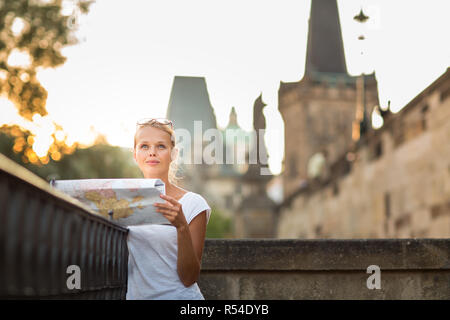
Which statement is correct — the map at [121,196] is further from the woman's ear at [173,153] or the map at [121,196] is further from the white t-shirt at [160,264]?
the woman's ear at [173,153]

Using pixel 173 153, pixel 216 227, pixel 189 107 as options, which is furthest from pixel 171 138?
pixel 189 107

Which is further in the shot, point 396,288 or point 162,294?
point 396,288

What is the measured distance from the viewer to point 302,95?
73.1 meters

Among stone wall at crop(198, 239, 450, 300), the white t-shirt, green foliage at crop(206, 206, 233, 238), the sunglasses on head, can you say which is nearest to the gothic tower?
green foliage at crop(206, 206, 233, 238)

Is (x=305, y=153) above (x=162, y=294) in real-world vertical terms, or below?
above

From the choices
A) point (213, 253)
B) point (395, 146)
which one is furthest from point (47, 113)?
point (213, 253)

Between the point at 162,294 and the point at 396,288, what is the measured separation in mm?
2214

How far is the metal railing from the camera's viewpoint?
1.92 meters

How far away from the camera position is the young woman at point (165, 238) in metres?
2.94

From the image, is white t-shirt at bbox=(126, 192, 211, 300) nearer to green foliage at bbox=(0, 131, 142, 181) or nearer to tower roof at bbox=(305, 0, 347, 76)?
green foliage at bbox=(0, 131, 142, 181)

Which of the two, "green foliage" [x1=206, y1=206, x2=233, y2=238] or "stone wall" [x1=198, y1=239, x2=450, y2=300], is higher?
"green foliage" [x1=206, y1=206, x2=233, y2=238]

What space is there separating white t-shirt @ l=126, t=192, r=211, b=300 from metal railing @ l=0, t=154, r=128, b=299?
0.14 meters

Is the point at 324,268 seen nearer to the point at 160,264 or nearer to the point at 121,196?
the point at 160,264

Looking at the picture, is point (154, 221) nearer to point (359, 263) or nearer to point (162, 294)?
point (162, 294)
